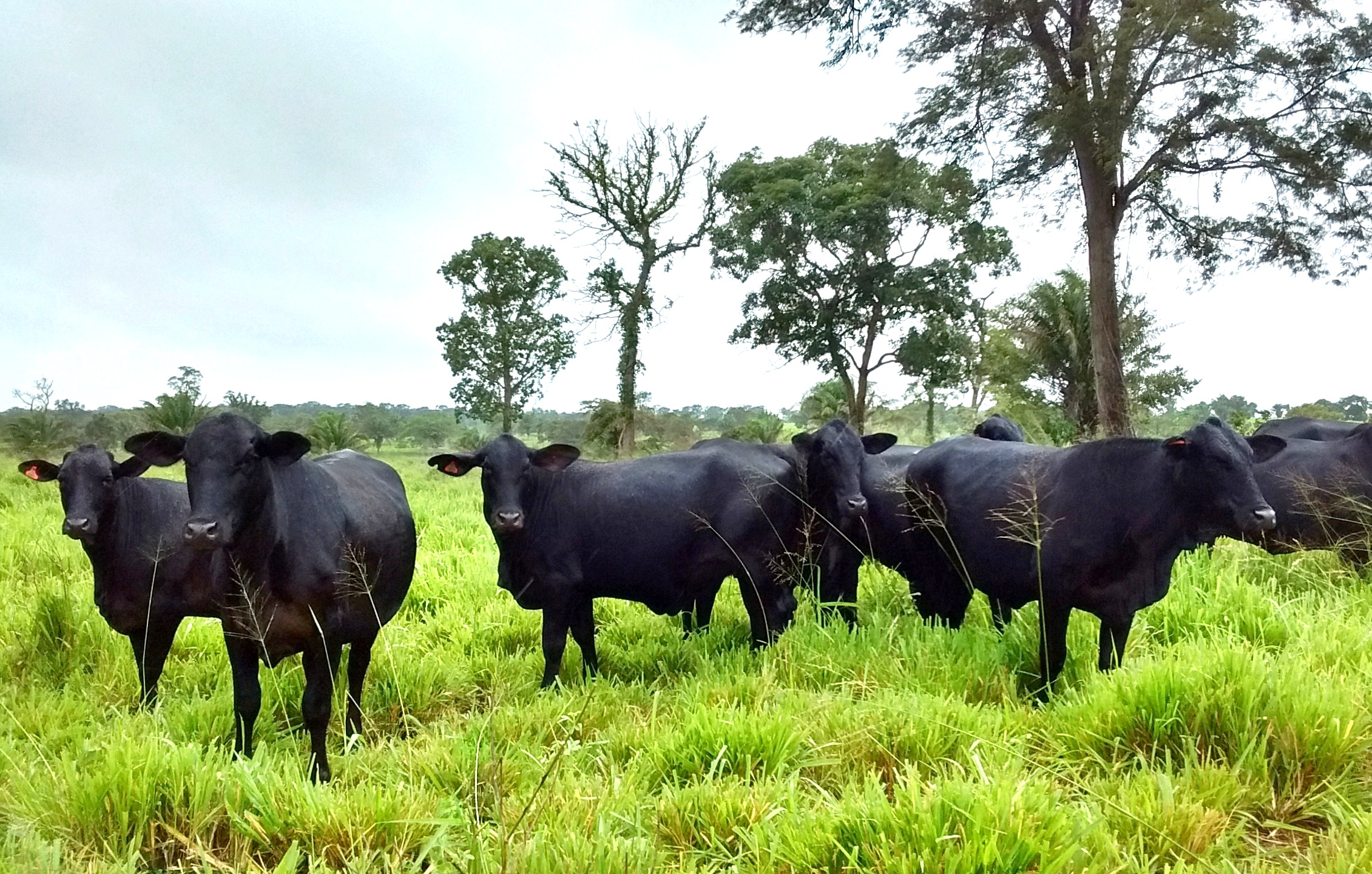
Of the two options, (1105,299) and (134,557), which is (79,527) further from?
(1105,299)

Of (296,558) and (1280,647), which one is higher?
(296,558)

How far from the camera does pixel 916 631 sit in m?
4.77

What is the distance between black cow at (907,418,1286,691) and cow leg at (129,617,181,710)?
5.07 metres

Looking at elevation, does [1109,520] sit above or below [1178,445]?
below

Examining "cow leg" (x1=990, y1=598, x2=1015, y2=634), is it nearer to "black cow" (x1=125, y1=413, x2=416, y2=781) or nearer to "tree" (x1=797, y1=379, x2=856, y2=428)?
"black cow" (x1=125, y1=413, x2=416, y2=781)

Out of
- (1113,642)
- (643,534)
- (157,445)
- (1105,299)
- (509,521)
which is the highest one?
(1105,299)

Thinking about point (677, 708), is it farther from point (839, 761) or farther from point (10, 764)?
point (10, 764)

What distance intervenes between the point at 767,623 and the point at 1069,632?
1.96 m

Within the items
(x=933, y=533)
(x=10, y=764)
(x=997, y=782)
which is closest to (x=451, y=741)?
(x=10, y=764)

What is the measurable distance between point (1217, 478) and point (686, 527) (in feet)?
10.8

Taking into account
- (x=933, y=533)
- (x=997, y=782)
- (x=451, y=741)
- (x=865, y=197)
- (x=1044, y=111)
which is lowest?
(x=451, y=741)

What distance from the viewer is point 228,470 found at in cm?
356

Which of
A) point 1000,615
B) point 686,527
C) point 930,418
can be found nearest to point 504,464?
point 686,527

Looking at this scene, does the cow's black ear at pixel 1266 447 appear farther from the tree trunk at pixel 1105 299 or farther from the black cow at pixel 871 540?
the tree trunk at pixel 1105 299
